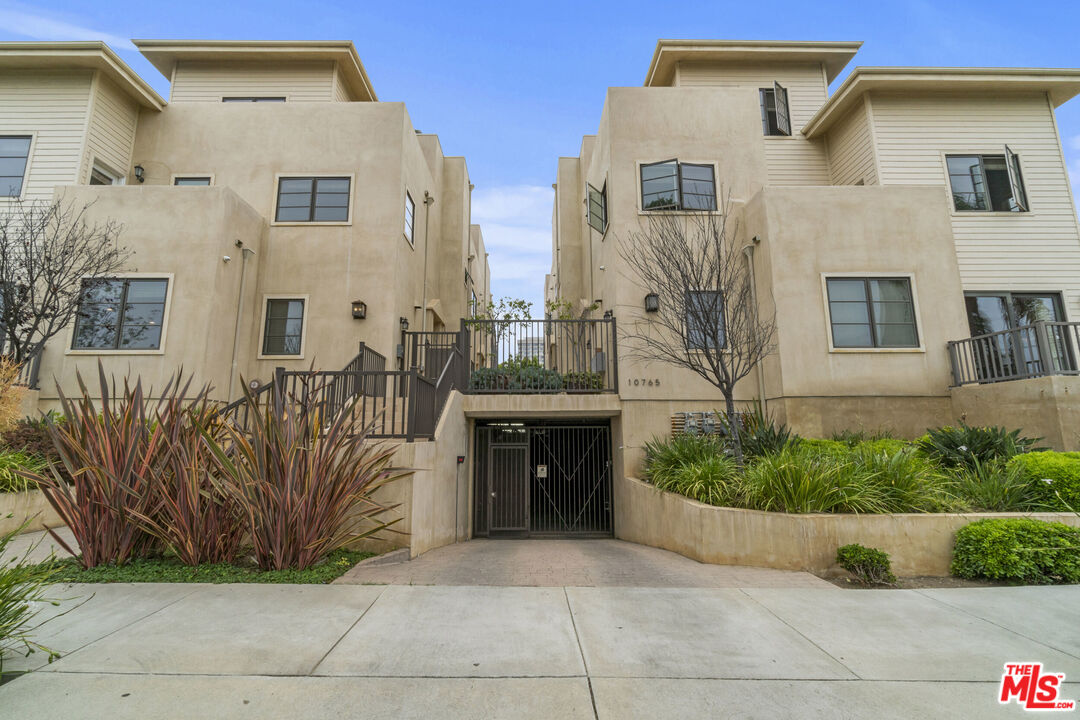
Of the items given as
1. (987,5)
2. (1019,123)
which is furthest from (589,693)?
(1019,123)

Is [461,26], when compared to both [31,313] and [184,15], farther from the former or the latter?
[31,313]

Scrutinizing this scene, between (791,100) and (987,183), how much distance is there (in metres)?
5.16

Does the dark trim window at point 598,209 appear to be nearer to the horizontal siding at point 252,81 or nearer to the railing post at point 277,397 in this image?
the horizontal siding at point 252,81

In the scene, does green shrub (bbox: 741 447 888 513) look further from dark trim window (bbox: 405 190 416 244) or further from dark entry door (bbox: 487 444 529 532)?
dark trim window (bbox: 405 190 416 244)

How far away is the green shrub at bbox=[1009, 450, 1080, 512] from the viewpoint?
5.50 meters

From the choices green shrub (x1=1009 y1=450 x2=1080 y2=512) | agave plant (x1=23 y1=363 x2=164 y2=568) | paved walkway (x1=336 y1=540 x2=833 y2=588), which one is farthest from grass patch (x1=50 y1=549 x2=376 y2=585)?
green shrub (x1=1009 y1=450 x2=1080 y2=512)

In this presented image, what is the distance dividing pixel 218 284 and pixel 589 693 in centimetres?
1001

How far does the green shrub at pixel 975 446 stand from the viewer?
22.1 feet

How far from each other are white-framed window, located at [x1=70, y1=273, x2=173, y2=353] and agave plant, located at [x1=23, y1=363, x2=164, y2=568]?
A: 5242 millimetres

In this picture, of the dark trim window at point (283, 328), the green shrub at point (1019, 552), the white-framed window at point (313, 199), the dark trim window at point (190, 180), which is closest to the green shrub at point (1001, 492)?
the green shrub at point (1019, 552)

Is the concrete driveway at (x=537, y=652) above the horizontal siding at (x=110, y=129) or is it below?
below

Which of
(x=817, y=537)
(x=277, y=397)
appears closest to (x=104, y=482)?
(x=277, y=397)

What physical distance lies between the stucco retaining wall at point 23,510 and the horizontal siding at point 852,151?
53.2 ft

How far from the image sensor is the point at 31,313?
8.80m
